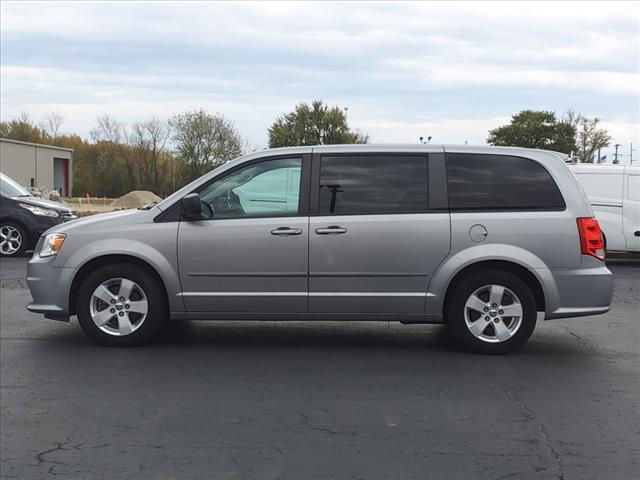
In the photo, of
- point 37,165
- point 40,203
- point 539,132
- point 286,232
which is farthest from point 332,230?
point 539,132

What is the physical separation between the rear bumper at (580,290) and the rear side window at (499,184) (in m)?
0.57

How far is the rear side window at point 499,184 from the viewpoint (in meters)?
7.18

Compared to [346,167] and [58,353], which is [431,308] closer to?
[346,167]

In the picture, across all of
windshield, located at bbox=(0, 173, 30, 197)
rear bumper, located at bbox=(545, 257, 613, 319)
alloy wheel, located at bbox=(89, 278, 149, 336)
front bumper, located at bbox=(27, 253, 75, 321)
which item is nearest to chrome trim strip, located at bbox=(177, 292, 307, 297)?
alloy wheel, located at bbox=(89, 278, 149, 336)

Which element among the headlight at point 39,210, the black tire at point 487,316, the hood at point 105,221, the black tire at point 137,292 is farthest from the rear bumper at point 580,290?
the headlight at point 39,210

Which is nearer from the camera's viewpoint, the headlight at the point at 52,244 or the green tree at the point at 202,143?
the headlight at the point at 52,244

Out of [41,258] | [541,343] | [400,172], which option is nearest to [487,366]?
[541,343]

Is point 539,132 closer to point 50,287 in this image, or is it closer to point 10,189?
point 10,189

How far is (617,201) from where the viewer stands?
15672mm

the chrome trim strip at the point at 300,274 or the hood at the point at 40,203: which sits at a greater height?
the hood at the point at 40,203

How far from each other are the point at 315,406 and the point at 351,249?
6.32 ft

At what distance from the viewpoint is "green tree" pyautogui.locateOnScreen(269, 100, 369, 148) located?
67.1m

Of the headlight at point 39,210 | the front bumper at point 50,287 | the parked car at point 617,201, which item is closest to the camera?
the front bumper at point 50,287

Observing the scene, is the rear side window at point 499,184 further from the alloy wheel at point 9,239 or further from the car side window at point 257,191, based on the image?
the alloy wheel at point 9,239
